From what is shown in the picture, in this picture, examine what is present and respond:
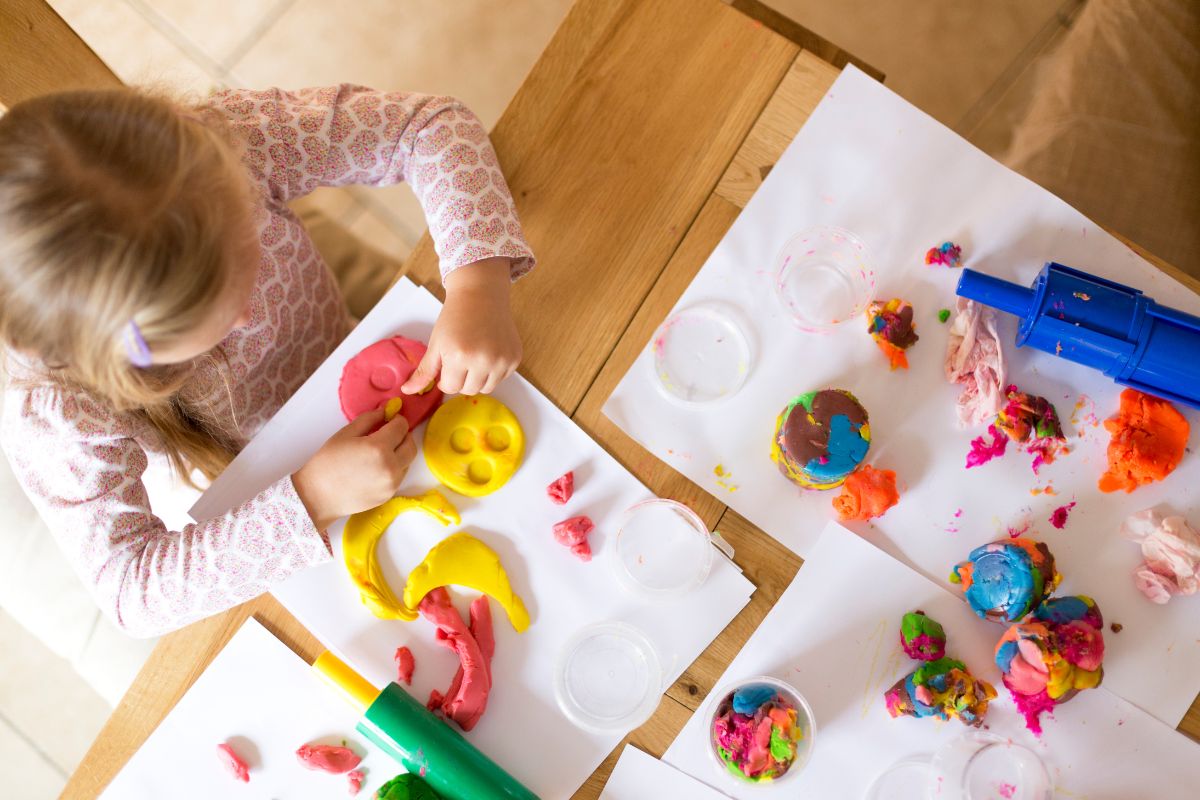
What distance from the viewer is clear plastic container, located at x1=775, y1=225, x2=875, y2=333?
640 mm

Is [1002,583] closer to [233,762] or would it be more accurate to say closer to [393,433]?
[393,433]

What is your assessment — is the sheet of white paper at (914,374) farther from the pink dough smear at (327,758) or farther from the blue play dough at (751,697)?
the pink dough smear at (327,758)

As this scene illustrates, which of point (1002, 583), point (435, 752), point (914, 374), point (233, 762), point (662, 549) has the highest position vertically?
point (914, 374)

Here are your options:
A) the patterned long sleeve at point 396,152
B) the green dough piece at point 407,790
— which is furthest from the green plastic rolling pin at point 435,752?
the patterned long sleeve at point 396,152

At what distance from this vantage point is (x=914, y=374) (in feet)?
2.06

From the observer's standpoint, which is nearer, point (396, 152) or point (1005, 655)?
point (1005, 655)

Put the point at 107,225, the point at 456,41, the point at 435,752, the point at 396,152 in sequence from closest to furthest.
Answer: the point at 107,225
the point at 435,752
the point at 396,152
the point at 456,41

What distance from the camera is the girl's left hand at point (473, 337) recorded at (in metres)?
0.60

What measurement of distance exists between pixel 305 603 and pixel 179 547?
108 millimetres

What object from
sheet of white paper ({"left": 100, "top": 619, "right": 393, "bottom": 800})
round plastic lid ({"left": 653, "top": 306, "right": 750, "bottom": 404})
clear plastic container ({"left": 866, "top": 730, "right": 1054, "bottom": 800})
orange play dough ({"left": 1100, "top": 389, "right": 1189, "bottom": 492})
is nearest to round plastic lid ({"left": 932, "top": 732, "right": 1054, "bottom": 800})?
clear plastic container ({"left": 866, "top": 730, "right": 1054, "bottom": 800})

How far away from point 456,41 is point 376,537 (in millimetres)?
833

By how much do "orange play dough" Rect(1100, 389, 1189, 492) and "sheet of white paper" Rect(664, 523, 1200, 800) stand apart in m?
0.12

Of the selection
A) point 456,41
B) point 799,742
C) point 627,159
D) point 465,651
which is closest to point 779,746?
point 799,742

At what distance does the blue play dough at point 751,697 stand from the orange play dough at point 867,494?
14 centimetres
